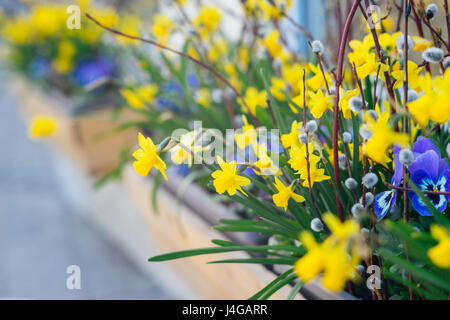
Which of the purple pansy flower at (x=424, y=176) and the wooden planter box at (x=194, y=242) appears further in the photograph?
the wooden planter box at (x=194, y=242)

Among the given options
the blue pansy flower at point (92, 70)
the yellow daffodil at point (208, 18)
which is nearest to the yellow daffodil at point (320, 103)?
the yellow daffodil at point (208, 18)

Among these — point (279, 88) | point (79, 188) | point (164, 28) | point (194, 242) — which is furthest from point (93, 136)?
point (279, 88)

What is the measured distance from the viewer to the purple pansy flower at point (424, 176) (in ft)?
1.42

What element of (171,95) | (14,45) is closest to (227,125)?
(171,95)

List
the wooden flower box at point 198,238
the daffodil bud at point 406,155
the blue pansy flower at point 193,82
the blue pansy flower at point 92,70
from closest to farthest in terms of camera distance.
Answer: the daffodil bud at point 406,155 < the wooden flower box at point 198,238 < the blue pansy flower at point 193,82 < the blue pansy flower at point 92,70

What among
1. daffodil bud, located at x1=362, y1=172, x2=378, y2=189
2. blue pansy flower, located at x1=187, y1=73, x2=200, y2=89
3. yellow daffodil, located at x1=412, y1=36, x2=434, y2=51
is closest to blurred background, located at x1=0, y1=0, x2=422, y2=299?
blue pansy flower, located at x1=187, y1=73, x2=200, y2=89

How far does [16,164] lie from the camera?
8.37ft

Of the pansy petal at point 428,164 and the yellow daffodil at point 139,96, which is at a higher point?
the yellow daffodil at point 139,96

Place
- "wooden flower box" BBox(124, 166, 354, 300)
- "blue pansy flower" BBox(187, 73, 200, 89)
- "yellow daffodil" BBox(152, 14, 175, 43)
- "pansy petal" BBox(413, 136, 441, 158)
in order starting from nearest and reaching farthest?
"pansy petal" BBox(413, 136, 441, 158), "wooden flower box" BBox(124, 166, 354, 300), "yellow daffodil" BBox(152, 14, 175, 43), "blue pansy flower" BBox(187, 73, 200, 89)

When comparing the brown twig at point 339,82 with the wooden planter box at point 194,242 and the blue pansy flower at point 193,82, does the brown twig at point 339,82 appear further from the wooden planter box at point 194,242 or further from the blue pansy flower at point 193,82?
the blue pansy flower at point 193,82

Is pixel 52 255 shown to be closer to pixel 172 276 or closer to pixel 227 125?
pixel 172 276

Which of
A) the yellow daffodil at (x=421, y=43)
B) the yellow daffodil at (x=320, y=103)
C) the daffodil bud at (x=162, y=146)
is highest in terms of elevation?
the yellow daffodil at (x=421, y=43)

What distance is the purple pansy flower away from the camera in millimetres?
433

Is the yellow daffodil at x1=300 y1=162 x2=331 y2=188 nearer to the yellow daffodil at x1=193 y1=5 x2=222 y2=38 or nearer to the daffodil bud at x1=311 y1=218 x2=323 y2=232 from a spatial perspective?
the daffodil bud at x1=311 y1=218 x2=323 y2=232
